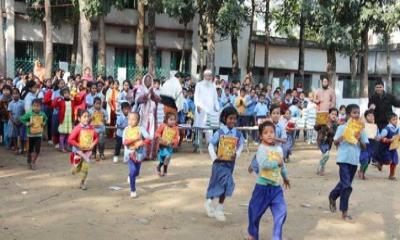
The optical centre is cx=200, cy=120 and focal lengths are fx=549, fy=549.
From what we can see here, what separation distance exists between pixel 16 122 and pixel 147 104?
9.09ft

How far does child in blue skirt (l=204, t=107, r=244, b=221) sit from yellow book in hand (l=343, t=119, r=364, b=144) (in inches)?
59.6

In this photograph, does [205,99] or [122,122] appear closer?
[122,122]

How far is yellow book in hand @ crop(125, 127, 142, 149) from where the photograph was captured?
814 centimetres

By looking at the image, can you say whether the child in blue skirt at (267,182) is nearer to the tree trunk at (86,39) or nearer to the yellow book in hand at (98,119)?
the yellow book in hand at (98,119)

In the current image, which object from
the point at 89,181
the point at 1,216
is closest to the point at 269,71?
the point at 89,181

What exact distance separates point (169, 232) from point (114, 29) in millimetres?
21072

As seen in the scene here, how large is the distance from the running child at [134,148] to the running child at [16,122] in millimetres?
4100

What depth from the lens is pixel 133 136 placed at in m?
8.26

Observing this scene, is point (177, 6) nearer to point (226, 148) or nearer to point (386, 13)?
point (386, 13)

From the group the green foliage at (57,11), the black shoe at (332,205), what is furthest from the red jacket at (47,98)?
the green foliage at (57,11)

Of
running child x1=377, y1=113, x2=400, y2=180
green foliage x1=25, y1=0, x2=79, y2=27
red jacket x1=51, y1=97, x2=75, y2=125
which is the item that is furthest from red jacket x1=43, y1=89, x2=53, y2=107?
green foliage x1=25, y1=0, x2=79, y2=27

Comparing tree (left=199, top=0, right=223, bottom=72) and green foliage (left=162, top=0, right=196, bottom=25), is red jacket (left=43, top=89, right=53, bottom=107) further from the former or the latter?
tree (left=199, top=0, right=223, bottom=72)

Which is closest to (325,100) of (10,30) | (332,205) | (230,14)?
(332,205)

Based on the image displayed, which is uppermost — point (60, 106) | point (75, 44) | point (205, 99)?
point (75, 44)
